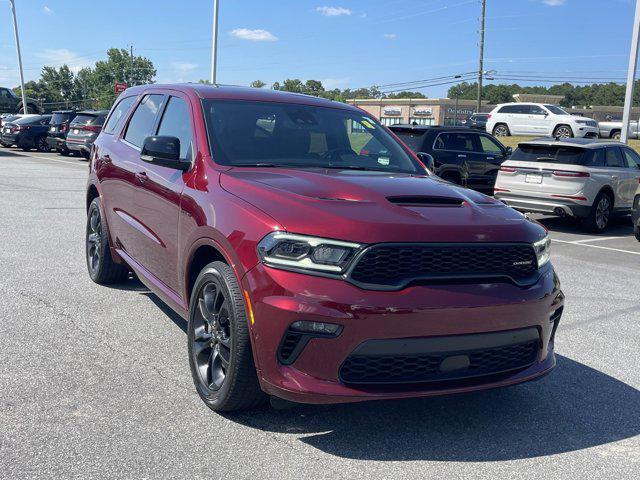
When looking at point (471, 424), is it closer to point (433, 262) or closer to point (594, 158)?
point (433, 262)

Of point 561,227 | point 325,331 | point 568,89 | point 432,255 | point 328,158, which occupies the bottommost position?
point 561,227

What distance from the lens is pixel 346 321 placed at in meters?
3.02

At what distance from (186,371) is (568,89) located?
12478cm

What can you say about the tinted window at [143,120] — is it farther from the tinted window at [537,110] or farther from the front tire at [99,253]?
the tinted window at [537,110]

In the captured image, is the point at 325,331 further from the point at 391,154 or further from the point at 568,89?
the point at 568,89

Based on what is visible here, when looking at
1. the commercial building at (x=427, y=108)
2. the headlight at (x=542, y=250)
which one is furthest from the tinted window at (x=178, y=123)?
the commercial building at (x=427, y=108)

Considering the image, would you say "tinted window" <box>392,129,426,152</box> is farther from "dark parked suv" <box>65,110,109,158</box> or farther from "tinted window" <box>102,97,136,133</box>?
"dark parked suv" <box>65,110,109,158</box>

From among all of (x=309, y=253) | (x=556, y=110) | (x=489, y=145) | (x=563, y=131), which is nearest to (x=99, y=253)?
(x=309, y=253)

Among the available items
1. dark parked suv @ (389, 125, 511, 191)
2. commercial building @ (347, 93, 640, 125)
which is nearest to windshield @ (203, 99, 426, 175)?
dark parked suv @ (389, 125, 511, 191)

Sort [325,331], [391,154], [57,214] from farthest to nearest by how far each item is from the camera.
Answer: [57,214] < [391,154] < [325,331]

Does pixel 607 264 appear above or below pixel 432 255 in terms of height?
below

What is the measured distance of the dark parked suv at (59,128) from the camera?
2798 centimetres

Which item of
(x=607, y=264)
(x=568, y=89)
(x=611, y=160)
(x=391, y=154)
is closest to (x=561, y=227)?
(x=611, y=160)

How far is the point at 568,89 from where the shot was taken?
117 m
